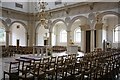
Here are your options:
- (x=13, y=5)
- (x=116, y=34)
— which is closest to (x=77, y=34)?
(x=116, y=34)

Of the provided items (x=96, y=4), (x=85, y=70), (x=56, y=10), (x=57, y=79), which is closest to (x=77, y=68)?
(x=85, y=70)

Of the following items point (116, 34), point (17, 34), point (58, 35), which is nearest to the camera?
point (116, 34)

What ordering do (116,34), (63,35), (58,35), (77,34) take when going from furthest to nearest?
(58,35), (63,35), (77,34), (116,34)

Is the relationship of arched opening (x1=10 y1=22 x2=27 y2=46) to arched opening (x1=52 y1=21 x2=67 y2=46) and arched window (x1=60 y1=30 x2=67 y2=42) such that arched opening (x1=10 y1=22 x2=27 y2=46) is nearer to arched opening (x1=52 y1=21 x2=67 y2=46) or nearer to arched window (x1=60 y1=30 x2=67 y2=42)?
arched opening (x1=52 y1=21 x2=67 y2=46)

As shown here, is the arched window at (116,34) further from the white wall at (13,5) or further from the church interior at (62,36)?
the white wall at (13,5)

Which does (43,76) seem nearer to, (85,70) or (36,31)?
(85,70)

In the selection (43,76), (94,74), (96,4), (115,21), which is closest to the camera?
(43,76)

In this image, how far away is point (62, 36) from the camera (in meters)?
25.9

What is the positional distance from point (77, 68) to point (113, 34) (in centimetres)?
1761

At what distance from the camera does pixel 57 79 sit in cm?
567

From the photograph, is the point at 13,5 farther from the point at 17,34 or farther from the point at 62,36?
the point at 62,36

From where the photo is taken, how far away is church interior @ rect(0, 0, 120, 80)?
18.9 ft

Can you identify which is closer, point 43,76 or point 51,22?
point 43,76

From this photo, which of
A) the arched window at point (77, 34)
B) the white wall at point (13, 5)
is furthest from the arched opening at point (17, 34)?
the arched window at point (77, 34)
